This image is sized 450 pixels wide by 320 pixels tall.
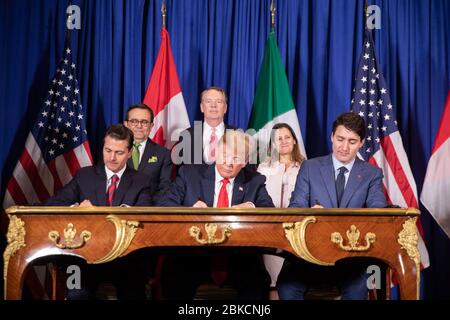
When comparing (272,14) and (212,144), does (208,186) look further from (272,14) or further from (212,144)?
(272,14)

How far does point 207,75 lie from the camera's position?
6.71 m

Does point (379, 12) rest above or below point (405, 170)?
above

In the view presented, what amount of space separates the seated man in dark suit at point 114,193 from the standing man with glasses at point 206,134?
113cm

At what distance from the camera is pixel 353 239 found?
12.1ft

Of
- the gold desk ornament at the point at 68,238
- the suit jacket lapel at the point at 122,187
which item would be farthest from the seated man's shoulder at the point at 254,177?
the gold desk ornament at the point at 68,238

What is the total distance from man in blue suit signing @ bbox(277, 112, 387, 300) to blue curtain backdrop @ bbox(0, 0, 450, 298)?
2.18 metres

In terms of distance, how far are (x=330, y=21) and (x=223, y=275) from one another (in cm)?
321

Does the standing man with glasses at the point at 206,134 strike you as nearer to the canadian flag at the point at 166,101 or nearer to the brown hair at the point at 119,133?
the canadian flag at the point at 166,101

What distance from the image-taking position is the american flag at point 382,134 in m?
6.08

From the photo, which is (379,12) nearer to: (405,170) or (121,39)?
(405,170)

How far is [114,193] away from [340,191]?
1492mm

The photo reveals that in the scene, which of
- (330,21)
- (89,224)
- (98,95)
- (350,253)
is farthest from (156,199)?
(330,21)

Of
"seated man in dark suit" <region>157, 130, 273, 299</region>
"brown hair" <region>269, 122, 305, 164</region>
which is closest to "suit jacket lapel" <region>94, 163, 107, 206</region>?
"seated man in dark suit" <region>157, 130, 273, 299</region>

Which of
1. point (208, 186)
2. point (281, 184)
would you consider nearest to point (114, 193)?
point (208, 186)
